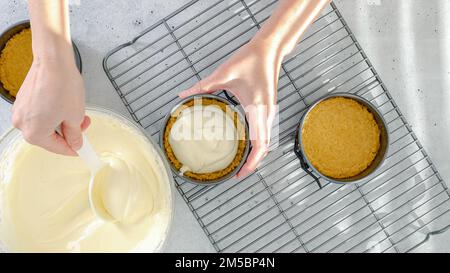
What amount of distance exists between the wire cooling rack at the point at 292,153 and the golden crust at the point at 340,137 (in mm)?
66

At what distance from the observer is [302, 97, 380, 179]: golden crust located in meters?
0.95

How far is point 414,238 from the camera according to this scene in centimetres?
103

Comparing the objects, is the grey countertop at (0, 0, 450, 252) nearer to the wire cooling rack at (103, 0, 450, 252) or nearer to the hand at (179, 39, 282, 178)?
the wire cooling rack at (103, 0, 450, 252)

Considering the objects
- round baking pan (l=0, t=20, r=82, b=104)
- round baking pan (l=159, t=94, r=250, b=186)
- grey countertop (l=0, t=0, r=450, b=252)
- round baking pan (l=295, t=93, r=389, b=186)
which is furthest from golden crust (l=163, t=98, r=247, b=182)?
grey countertop (l=0, t=0, r=450, b=252)

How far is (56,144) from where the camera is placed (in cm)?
64

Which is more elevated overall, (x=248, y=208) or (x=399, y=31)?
(x=399, y=31)

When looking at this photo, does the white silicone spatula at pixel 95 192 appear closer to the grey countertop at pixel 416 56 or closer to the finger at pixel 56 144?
the finger at pixel 56 144

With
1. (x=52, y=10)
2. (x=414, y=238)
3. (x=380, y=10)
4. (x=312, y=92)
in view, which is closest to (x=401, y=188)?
(x=414, y=238)

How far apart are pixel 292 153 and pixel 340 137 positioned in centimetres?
11

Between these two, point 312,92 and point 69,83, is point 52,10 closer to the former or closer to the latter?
point 69,83

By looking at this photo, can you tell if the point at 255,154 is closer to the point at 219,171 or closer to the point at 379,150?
the point at 219,171

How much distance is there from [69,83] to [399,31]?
0.73 m

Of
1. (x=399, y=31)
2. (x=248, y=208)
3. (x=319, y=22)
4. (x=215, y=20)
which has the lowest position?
(x=248, y=208)

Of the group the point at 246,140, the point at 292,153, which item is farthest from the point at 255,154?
the point at 292,153
